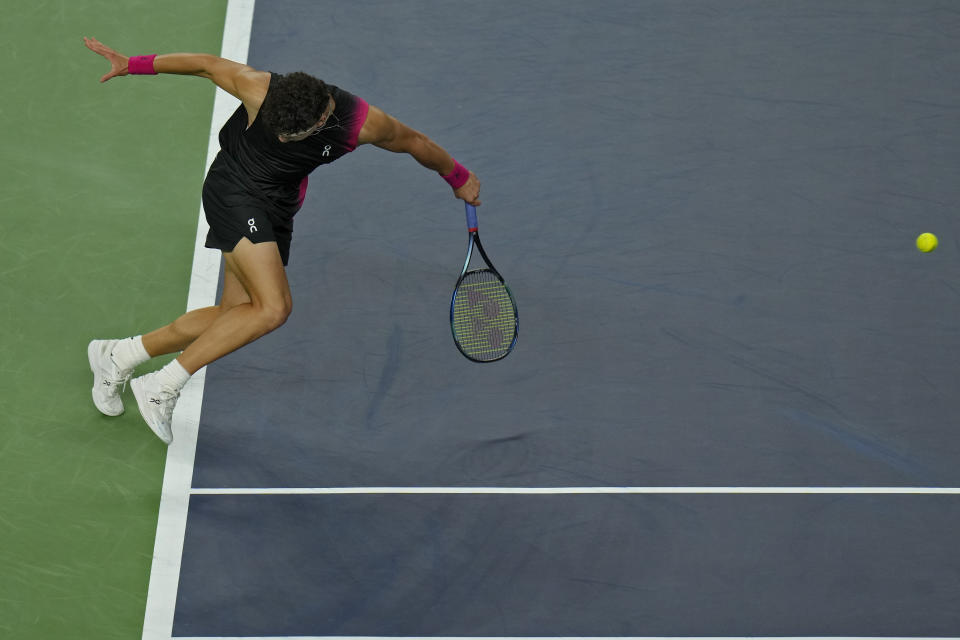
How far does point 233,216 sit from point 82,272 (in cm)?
134

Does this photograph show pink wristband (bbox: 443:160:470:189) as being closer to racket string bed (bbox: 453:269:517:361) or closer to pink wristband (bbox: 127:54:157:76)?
racket string bed (bbox: 453:269:517:361)

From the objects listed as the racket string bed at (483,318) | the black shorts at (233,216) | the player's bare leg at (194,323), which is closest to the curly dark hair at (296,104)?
the black shorts at (233,216)

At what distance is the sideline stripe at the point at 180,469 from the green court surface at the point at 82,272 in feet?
0.15

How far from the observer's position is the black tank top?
4.53 meters

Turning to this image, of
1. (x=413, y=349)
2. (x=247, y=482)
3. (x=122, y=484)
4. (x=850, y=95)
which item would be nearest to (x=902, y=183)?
(x=850, y=95)

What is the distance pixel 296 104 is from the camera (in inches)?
167

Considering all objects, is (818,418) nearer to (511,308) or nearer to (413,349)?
(511,308)

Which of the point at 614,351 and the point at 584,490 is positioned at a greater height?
the point at 614,351

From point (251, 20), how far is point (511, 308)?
256 cm

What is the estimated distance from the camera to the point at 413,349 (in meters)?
5.42

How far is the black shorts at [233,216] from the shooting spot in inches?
184

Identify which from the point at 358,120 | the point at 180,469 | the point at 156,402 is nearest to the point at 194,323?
the point at 156,402

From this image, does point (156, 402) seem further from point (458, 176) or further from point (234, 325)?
point (458, 176)

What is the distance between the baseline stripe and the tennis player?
51 cm
